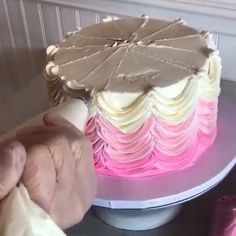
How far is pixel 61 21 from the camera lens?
126cm

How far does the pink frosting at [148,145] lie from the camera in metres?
0.79

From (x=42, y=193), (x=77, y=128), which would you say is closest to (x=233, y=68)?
(x=77, y=128)

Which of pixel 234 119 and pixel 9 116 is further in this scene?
pixel 9 116

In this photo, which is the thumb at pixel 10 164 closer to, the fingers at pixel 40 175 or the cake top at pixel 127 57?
the fingers at pixel 40 175

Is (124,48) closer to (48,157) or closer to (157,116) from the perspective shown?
(157,116)

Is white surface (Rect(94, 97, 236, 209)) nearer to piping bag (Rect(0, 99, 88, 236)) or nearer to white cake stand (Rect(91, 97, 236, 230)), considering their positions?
white cake stand (Rect(91, 97, 236, 230))

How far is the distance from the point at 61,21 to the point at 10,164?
0.77 m

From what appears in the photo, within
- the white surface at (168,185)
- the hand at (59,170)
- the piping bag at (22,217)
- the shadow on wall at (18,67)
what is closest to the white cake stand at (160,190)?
the white surface at (168,185)

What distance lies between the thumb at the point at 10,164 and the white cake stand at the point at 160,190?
0.27 meters

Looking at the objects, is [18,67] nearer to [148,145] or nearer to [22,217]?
[148,145]

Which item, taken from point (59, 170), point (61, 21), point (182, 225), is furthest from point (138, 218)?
point (61, 21)

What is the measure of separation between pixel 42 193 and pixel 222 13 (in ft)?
1.95

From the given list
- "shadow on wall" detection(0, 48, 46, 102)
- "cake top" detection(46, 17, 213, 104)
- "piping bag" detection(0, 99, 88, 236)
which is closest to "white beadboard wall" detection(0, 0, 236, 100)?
"shadow on wall" detection(0, 48, 46, 102)

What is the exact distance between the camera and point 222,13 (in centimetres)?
104
